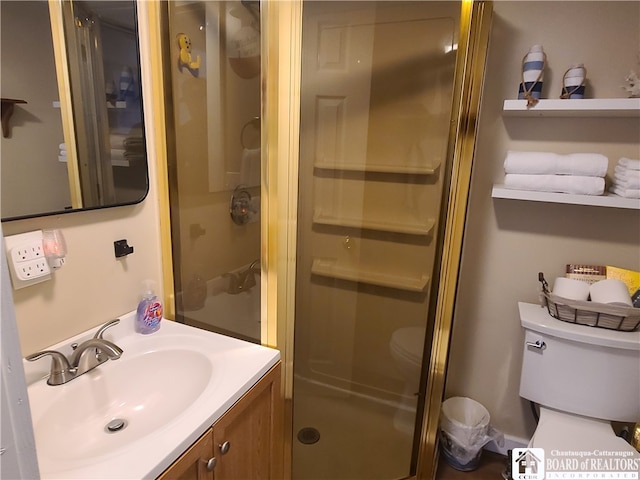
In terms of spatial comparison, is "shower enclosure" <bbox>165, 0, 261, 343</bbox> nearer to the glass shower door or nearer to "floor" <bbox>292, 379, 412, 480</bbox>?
the glass shower door

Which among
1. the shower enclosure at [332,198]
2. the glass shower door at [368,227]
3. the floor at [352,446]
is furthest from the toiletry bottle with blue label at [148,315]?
the floor at [352,446]

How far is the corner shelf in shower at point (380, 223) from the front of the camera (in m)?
1.83

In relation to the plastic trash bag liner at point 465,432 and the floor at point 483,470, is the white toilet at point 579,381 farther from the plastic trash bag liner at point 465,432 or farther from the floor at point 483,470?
the floor at point 483,470

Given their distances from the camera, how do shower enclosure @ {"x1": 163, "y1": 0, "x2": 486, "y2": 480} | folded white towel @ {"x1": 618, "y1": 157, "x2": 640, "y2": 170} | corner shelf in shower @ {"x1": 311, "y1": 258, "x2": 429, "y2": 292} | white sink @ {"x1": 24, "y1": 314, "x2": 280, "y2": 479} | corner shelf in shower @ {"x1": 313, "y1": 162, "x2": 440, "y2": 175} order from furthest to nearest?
corner shelf in shower @ {"x1": 311, "y1": 258, "x2": 429, "y2": 292}, corner shelf in shower @ {"x1": 313, "y1": 162, "x2": 440, "y2": 175}, folded white towel @ {"x1": 618, "y1": 157, "x2": 640, "y2": 170}, shower enclosure @ {"x1": 163, "y1": 0, "x2": 486, "y2": 480}, white sink @ {"x1": 24, "y1": 314, "x2": 280, "y2": 479}

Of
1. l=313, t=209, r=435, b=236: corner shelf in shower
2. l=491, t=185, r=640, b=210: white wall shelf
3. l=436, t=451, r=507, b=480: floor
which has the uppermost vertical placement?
l=491, t=185, r=640, b=210: white wall shelf

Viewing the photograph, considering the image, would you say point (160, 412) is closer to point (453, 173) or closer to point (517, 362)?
point (453, 173)

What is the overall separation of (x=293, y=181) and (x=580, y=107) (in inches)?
44.3

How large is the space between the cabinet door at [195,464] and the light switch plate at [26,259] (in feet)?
1.90

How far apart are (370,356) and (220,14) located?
5.82ft

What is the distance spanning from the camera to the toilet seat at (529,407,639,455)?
1.41 m

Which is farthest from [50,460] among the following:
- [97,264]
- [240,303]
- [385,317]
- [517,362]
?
[517,362]

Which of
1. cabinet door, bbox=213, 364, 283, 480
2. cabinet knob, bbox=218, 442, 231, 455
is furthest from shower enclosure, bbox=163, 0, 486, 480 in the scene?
cabinet knob, bbox=218, 442, 231, 455

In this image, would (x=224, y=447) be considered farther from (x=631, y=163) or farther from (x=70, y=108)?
(x=631, y=163)

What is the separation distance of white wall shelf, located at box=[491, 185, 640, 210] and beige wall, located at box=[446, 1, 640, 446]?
0.17m
